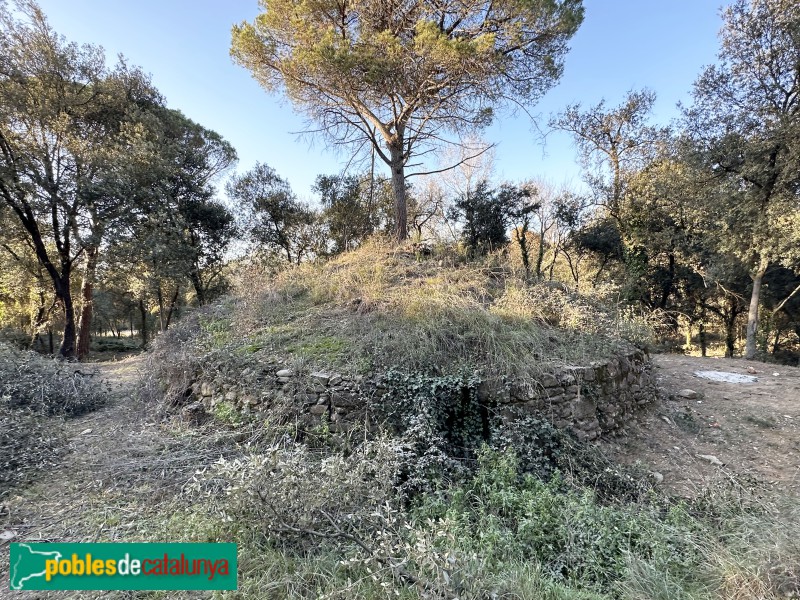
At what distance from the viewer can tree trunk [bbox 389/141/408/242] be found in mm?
7512

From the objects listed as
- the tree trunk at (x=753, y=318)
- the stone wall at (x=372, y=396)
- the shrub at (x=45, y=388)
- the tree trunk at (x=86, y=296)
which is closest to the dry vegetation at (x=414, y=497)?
the stone wall at (x=372, y=396)

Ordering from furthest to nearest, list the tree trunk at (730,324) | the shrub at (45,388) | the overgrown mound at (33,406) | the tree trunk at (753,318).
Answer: the tree trunk at (730,324) < the tree trunk at (753,318) < the shrub at (45,388) < the overgrown mound at (33,406)

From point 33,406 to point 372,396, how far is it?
14.4 ft

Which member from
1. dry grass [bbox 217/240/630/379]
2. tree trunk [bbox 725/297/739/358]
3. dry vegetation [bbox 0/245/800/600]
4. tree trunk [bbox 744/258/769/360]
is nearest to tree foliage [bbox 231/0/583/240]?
dry grass [bbox 217/240/630/379]

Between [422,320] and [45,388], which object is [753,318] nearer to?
[422,320]

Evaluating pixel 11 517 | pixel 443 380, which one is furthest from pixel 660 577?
pixel 11 517

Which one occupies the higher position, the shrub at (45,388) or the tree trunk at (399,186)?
the tree trunk at (399,186)

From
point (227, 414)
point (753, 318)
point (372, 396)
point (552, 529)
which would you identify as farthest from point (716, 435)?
point (753, 318)

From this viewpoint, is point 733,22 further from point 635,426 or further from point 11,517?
point 11,517

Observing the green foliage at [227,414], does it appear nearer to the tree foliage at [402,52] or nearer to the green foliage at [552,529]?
the green foliage at [552,529]

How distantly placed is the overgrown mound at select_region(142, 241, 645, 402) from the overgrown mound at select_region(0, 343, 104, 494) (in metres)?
0.98

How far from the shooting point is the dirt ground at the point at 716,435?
136 inches

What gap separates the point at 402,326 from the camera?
13.9 feet

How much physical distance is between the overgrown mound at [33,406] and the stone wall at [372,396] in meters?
1.25
